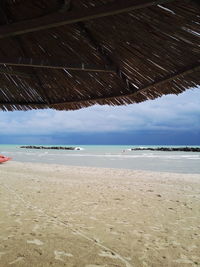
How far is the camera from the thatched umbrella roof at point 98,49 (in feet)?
5.88

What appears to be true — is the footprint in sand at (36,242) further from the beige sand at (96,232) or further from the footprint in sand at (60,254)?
the footprint in sand at (60,254)

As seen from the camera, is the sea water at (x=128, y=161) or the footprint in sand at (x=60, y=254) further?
the sea water at (x=128, y=161)

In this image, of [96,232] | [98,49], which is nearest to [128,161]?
[96,232]

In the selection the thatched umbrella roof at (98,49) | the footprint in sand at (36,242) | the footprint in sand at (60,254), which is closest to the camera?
the thatched umbrella roof at (98,49)

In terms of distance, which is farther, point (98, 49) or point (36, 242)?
point (36, 242)

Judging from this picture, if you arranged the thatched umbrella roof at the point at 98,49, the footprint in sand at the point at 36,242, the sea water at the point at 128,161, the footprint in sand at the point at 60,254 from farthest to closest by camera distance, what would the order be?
1. the sea water at the point at 128,161
2. the footprint in sand at the point at 36,242
3. the footprint in sand at the point at 60,254
4. the thatched umbrella roof at the point at 98,49

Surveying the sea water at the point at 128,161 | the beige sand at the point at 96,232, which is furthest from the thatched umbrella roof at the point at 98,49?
the sea water at the point at 128,161

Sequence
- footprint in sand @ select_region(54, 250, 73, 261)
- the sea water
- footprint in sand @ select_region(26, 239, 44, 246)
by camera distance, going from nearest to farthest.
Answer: footprint in sand @ select_region(54, 250, 73, 261) → footprint in sand @ select_region(26, 239, 44, 246) → the sea water

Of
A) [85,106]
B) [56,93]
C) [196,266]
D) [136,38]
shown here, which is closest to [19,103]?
[56,93]

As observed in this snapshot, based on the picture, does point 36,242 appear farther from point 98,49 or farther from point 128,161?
point 128,161

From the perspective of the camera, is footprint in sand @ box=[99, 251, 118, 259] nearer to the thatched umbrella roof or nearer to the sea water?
the thatched umbrella roof

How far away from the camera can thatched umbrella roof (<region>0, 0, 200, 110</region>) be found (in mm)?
1792

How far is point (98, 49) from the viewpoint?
8.18 feet

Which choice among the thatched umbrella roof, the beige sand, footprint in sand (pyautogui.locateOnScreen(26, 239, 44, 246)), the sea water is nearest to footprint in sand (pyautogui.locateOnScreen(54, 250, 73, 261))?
the beige sand
